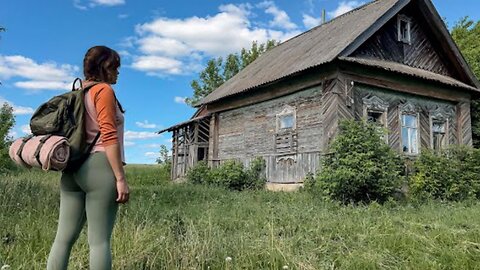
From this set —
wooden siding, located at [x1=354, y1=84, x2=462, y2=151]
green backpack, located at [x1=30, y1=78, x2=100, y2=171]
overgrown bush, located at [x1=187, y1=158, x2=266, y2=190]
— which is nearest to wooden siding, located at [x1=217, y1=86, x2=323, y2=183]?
overgrown bush, located at [x1=187, y1=158, x2=266, y2=190]

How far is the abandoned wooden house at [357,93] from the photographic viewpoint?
37.6ft

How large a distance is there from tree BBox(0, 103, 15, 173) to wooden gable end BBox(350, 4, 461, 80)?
12620mm

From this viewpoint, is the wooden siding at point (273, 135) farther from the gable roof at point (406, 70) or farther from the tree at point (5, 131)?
the tree at point (5, 131)

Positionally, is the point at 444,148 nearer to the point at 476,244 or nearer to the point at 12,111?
the point at 476,244

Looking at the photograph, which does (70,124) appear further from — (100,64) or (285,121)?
(285,121)

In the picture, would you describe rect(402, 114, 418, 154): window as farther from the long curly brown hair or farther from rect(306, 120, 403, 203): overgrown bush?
the long curly brown hair

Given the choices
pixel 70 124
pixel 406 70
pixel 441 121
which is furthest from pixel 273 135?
pixel 70 124

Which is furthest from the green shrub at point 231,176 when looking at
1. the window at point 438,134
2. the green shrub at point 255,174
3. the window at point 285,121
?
the window at point 438,134

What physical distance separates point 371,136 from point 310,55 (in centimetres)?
376

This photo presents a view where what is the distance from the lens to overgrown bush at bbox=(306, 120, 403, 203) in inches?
376

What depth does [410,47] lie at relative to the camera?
13.6m

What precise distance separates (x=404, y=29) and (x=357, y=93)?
367cm

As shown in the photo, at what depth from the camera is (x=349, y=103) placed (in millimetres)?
11234

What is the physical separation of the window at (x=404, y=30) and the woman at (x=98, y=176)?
12704 mm
